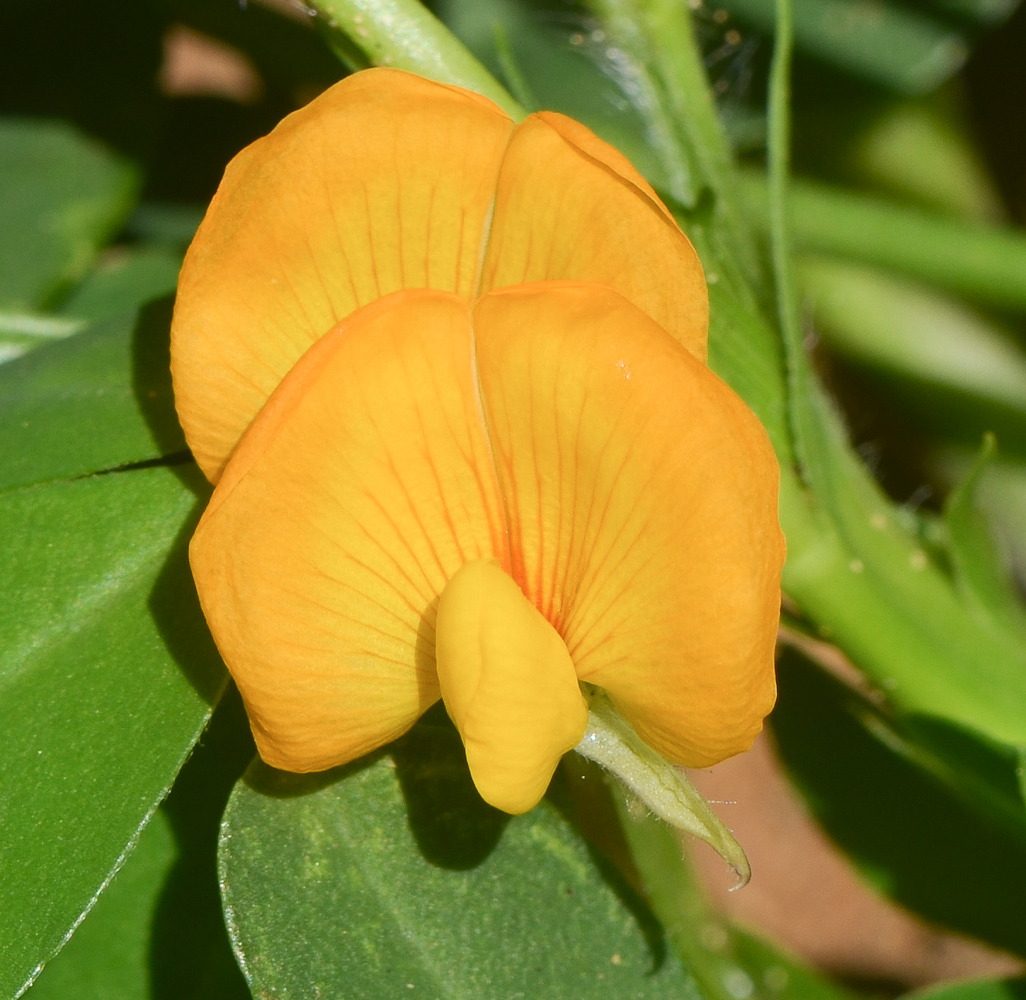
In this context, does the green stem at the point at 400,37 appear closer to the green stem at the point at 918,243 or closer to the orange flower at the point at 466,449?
the orange flower at the point at 466,449

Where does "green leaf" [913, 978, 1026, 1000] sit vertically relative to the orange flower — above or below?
below

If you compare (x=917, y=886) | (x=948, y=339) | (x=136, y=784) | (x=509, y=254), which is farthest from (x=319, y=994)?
(x=948, y=339)

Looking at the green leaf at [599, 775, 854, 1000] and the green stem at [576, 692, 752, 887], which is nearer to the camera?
the green stem at [576, 692, 752, 887]

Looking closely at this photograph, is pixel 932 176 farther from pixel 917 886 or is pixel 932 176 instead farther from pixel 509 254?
pixel 509 254

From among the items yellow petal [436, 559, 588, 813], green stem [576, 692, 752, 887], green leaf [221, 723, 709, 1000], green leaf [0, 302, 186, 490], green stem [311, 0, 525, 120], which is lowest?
green leaf [221, 723, 709, 1000]

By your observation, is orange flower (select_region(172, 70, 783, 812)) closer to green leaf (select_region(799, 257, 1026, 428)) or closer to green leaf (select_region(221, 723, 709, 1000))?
green leaf (select_region(221, 723, 709, 1000))

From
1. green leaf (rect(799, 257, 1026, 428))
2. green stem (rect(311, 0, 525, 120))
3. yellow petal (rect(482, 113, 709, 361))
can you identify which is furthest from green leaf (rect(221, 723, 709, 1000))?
green leaf (rect(799, 257, 1026, 428))
